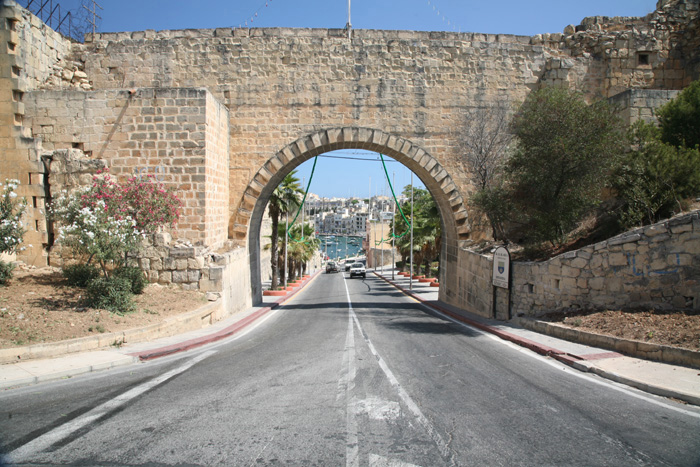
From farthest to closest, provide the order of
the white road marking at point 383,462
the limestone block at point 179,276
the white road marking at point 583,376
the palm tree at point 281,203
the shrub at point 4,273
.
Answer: the palm tree at point 281,203
the limestone block at point 179,276
the shrub at point 4,273
the white road marking at point 583,376
the white road marking at point 383,462

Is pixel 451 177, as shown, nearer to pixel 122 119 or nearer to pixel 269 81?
pixel 269 81

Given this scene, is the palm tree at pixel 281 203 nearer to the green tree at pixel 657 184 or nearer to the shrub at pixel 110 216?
the shrub at pixel 110 216

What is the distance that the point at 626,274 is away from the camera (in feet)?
30.7

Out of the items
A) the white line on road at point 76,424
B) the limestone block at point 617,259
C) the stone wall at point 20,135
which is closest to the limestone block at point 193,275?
the stone wall at point 20,135

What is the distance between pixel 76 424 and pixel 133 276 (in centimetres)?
723

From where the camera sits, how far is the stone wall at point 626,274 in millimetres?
8594

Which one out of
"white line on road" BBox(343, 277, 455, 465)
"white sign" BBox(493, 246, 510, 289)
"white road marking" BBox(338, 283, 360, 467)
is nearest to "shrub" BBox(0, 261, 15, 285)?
"white road marking" BBox(338, 283, 360, 467)

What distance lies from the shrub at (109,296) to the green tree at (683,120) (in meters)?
14.1

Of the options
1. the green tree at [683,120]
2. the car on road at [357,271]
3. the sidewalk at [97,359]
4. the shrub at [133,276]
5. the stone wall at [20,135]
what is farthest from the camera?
the car on road at [357,271]

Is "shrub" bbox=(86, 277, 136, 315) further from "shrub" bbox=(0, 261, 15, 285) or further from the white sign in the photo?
the white sign

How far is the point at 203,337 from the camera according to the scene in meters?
10.1

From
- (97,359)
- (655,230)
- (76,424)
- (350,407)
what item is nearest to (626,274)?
(655,230)

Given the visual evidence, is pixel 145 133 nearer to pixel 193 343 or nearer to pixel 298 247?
pixel 193 343

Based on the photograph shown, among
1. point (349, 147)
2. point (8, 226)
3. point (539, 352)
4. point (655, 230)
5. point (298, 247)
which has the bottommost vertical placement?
point (539, 352)
